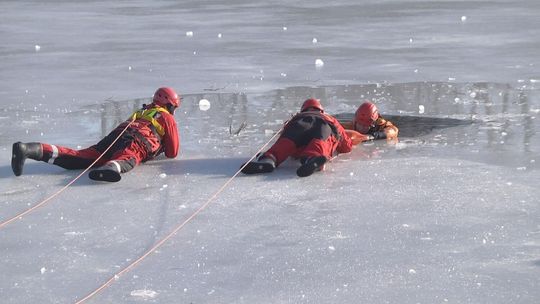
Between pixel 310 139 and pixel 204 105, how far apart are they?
266cm

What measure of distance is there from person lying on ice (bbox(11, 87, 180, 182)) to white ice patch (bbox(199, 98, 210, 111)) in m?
1.77

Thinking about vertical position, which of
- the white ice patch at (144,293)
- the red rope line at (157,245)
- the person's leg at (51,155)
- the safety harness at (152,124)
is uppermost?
the safety harness at (152,124)

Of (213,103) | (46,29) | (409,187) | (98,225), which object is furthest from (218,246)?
(46,29)

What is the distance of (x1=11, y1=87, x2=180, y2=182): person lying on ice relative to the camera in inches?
305

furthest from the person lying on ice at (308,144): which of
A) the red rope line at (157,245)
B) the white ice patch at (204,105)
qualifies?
the white ice patch at (204,105)

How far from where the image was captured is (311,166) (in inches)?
297

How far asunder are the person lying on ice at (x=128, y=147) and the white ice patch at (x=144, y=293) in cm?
234

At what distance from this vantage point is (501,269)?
17.7 ft

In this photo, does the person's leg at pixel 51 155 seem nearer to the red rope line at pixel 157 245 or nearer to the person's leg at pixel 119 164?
the person's leg at pixel 119 164

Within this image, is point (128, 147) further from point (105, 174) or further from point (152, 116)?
point (105, 174)

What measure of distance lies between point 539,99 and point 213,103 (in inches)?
119

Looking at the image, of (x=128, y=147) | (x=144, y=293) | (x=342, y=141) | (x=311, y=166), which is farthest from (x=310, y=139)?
(x=144, y=293)

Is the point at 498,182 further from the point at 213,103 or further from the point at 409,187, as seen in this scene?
the point at 213,103

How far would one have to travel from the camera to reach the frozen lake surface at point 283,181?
5383 mm
